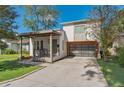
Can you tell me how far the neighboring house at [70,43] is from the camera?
1812 centimetres

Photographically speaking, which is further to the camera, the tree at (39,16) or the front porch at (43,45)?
the tree at (39,16)

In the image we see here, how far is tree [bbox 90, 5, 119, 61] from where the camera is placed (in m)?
15.2

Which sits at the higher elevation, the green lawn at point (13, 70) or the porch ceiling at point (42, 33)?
the porch ceiling at point (42, 33)

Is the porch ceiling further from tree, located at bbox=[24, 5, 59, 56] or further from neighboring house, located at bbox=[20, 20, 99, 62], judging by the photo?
tree, located at bbox=[24, 5, 59, 56]

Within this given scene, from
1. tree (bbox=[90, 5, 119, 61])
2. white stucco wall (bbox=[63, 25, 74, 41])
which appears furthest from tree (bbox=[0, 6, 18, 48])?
tree (bbox=[90, 5, 119, 61])

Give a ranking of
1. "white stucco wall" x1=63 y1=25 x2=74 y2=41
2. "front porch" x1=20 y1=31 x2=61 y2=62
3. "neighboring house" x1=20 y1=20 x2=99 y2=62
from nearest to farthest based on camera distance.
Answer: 1. "front porch" x1=20 y1=31 x2=61 y2=62
2. "neighboring house" x1=20 y1=20 x2=99 y2=62
3. "white stucco wall" x1=63 y1=25 x2=74 y2=41

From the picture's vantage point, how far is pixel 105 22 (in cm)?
1557

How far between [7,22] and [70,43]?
8713mm

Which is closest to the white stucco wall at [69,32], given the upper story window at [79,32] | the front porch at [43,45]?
the upper story window at [79,32]

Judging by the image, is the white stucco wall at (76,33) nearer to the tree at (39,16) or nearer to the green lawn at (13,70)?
the tree at (39,16)

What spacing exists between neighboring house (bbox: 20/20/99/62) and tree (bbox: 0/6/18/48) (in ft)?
11.9
